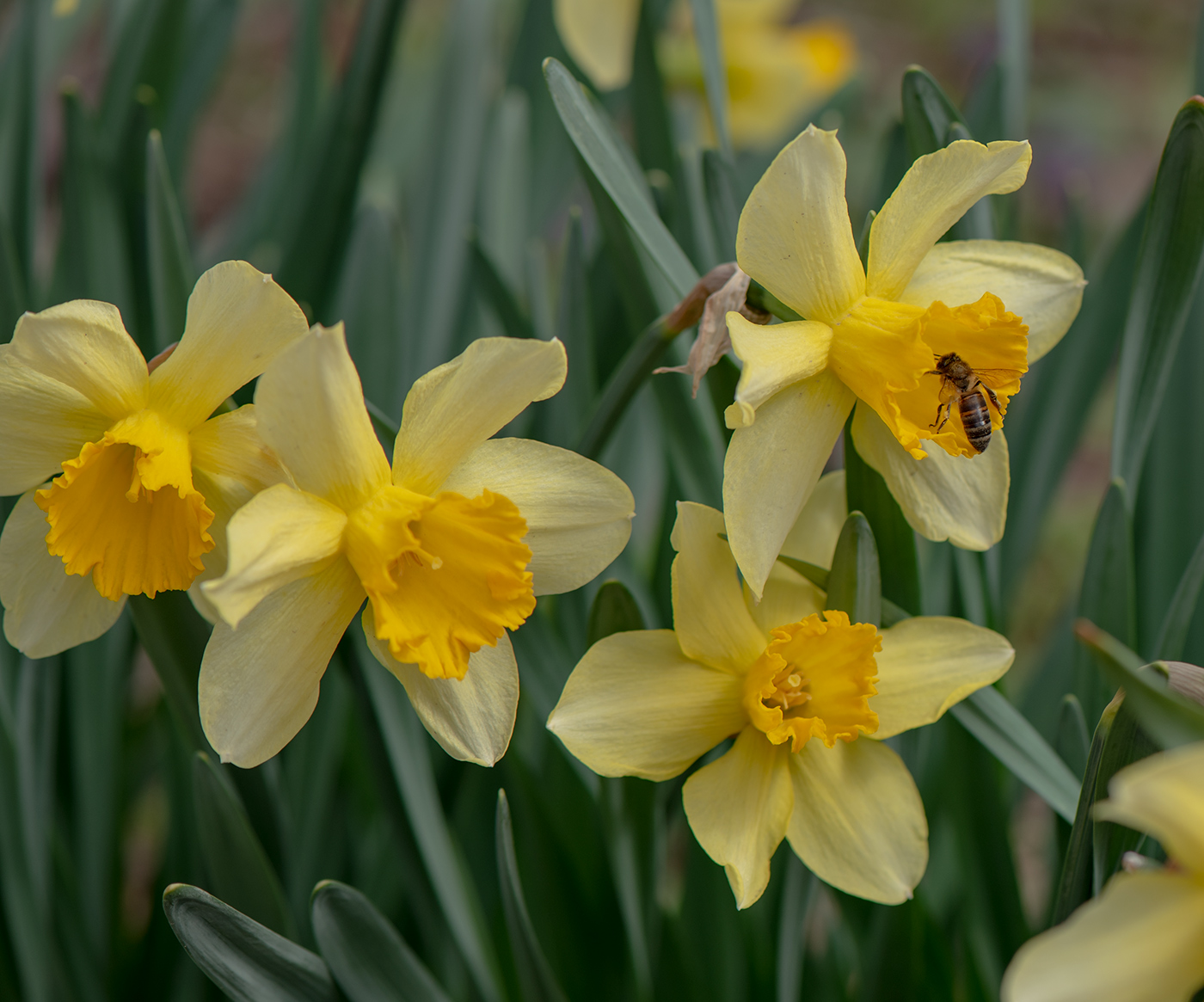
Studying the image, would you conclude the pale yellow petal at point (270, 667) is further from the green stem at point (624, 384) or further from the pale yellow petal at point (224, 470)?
the green stem at point (624, 384)

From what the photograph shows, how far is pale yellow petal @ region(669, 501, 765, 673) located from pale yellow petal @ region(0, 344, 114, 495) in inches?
15.7

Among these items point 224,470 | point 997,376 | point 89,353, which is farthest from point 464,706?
point 997,376

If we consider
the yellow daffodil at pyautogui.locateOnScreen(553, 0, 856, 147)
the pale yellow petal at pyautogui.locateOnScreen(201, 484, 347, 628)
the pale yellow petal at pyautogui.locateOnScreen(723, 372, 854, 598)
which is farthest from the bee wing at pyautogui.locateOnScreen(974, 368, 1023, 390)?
the yellow daffodil at pyautogui.locateOnScreen(553, 0, 856, 147)

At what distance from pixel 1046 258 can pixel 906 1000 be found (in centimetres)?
68

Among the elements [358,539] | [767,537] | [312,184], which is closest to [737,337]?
[767,537]

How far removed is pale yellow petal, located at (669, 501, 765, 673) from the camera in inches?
26.8

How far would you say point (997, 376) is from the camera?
712 mm

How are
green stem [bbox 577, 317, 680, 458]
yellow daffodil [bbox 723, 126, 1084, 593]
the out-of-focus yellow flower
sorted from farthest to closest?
1. the out-of-focus yellow flower
2. green stem [bbox 577, 317, 680, 458]
3. yellow daffodil [bbox 723, 126, 1084, 593]

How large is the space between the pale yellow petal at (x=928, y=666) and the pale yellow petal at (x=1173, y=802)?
0.28m

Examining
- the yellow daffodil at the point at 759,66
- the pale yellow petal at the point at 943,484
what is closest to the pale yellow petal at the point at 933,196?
the pale yellow petal at the point at 943,484

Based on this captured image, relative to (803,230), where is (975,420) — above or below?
below

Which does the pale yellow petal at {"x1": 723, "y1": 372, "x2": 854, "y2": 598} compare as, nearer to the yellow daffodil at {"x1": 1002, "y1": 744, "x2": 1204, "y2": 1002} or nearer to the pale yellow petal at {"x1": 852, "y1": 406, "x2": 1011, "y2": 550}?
the pale yellow petal at {"x1": 852, "y1": 406, "x2": 1011, "y2": 550}

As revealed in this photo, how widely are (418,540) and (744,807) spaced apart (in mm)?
303

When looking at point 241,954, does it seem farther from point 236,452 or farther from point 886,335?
point 886,335
